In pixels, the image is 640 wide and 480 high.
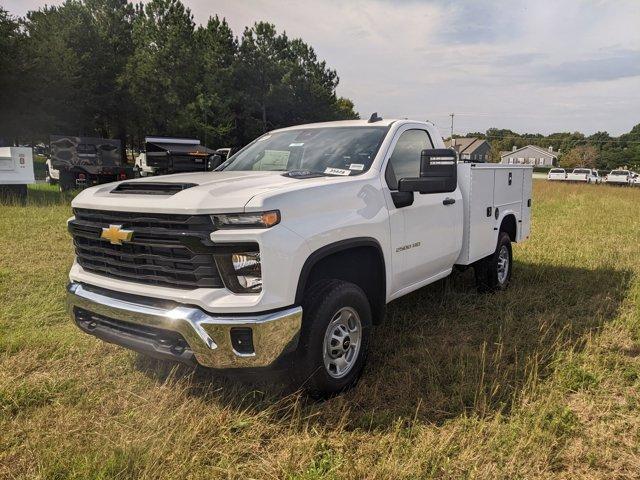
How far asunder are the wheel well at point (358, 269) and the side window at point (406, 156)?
0.58m

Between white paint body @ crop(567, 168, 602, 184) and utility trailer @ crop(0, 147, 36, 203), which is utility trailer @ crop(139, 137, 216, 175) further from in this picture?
white paint body @ crop(567, 168, 602, 184)

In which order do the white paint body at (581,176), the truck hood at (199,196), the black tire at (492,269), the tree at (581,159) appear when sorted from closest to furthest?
1. the truck hood at (199,196)
2. the black tire at (492,269)
3. the white paint body at (581,176)
4. the tree at (581,159)

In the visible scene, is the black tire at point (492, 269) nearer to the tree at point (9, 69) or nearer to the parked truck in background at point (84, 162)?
the parked truck in background at point (84, 162)

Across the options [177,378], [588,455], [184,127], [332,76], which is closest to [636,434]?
[588,455]

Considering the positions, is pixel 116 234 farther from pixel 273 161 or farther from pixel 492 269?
pixel 492 269

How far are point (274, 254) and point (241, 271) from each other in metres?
0.21

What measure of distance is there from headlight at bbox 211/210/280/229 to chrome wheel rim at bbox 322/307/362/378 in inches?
31.4

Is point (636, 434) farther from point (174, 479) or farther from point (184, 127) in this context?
point (184, 127)

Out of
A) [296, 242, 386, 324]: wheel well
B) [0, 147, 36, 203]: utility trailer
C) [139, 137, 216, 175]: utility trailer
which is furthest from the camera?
[139, 137, 216, 175]: utility trailer

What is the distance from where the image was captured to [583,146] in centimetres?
10500

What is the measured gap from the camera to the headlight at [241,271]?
2.67m

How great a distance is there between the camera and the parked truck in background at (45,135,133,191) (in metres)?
17.6

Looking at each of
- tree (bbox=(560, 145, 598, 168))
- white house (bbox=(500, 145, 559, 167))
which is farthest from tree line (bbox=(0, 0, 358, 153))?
white house (bbox=(500, 145, 559, 167))

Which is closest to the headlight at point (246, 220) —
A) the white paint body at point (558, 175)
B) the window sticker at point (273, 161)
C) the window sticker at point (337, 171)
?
the window sticker at point (337, 171)
